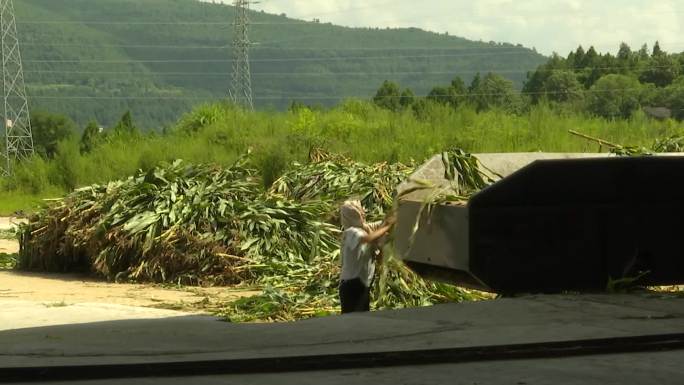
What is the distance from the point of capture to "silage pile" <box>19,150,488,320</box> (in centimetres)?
2073

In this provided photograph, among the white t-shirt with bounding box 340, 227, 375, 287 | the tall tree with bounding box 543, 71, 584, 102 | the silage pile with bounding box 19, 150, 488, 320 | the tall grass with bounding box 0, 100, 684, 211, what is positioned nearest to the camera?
the white t-shirt with bounding box 340, 227, 375, 287

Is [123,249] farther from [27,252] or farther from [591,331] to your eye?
[591,331]

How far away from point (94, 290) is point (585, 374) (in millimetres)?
12441

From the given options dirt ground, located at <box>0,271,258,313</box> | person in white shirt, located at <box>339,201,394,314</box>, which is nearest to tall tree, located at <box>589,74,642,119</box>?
dirt ground, located at <box>0,271,258,313</box>

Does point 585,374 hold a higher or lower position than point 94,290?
higher

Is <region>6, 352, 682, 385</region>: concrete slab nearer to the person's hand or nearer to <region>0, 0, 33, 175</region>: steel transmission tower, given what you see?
the person's hand

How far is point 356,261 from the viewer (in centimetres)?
1314

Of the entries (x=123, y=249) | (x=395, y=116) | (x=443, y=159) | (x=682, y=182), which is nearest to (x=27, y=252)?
(x=123, y=249)

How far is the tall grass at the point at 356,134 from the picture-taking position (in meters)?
38.8

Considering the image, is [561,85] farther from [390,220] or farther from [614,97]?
[390,220]

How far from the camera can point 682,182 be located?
13.2 m

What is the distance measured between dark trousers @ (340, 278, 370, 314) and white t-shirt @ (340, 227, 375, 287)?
50 mm

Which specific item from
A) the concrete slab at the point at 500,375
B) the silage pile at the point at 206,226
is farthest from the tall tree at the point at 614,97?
the concrete slab at the point at 500,375

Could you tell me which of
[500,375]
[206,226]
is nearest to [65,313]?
[206,226]
